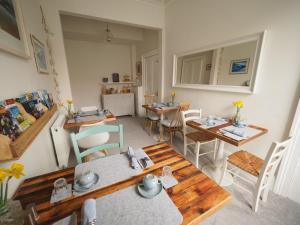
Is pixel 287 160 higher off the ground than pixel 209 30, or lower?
lower

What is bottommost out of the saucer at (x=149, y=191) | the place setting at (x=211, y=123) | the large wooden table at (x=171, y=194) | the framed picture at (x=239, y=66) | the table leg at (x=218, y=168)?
the table leg at (x=218, y=168)

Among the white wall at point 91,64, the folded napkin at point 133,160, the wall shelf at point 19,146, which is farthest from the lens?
the white wall at point 91,64

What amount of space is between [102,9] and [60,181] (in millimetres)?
2940

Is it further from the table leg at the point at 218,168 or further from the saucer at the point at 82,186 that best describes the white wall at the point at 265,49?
the saucer at the point at 82,186

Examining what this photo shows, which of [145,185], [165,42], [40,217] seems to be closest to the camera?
[40,217]

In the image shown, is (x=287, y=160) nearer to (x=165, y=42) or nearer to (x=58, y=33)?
(x=165, y=42)

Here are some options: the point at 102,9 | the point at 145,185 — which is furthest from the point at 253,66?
the point at 102,9

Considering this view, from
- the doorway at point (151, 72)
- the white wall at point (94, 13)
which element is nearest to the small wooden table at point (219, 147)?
the white wall at point (94, 13)

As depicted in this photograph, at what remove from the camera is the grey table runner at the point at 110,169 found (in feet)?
2.71

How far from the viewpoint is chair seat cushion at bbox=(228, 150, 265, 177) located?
1350 mm

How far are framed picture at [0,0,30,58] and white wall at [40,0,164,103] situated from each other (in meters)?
1.21

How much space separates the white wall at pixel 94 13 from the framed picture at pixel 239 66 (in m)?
2.02

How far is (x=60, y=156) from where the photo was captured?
179 centimetres

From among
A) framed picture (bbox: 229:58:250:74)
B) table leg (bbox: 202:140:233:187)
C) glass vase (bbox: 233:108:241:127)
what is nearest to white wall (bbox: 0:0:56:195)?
table leg (bbox: 202:140:233:187)
